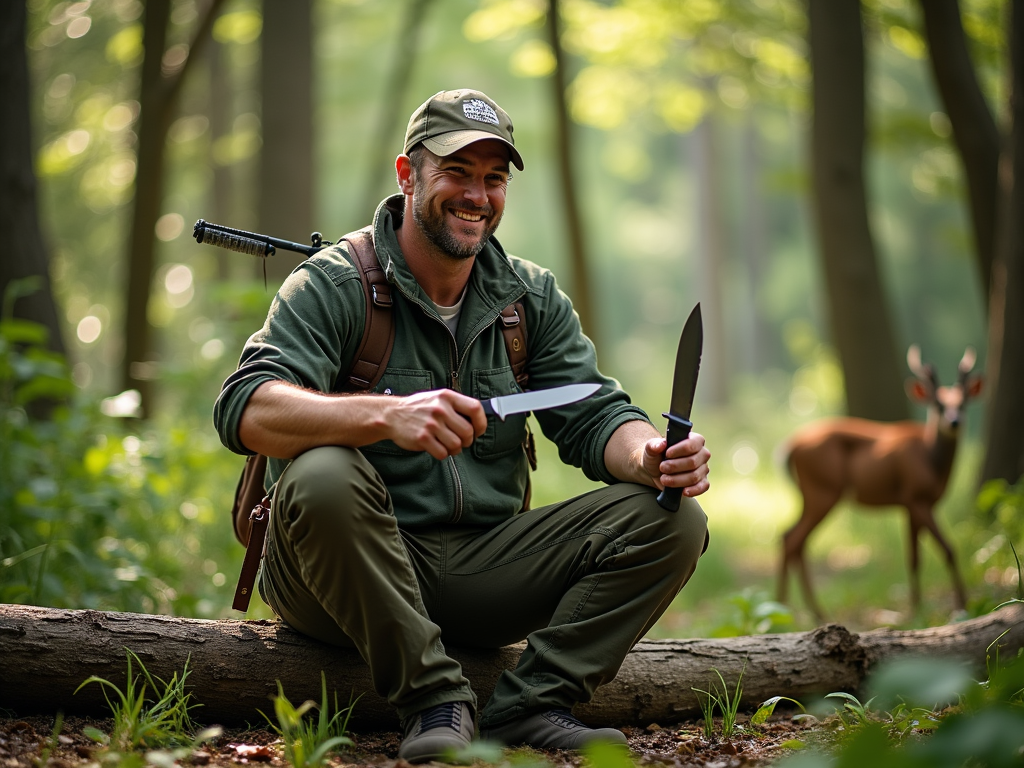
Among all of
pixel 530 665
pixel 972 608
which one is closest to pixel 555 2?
pixel 972 608

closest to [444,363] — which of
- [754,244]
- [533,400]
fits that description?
[533,400]

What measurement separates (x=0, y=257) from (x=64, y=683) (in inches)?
157

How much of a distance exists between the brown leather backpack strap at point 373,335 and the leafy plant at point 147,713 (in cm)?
108

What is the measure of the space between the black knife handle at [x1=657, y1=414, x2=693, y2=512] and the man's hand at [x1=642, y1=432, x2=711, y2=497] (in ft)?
0.05

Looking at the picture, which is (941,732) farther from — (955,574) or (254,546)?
(955,574)

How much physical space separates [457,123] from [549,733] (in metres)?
2.05

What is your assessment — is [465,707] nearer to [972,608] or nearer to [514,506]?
[514,506]

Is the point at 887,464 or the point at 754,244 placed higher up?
the point at 754,244

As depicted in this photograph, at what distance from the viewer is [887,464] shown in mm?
7617

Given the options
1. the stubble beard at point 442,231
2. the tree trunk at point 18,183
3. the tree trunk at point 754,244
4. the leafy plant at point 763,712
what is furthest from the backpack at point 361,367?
the tree trunk at point 754,244

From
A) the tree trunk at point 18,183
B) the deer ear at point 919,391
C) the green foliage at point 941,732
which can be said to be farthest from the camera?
the deer ear at point 919,391

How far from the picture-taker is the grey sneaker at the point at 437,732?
2.71 meters

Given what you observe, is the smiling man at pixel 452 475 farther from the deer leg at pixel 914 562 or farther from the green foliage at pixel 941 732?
the deer leg at pixel 914 562

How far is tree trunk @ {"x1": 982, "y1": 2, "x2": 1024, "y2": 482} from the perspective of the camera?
296 inches
